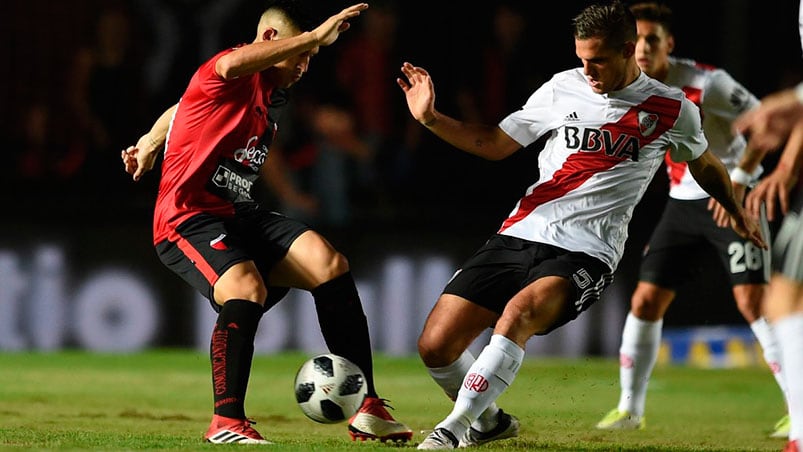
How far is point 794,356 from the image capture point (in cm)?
468

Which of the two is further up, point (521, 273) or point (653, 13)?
point (653, 13)

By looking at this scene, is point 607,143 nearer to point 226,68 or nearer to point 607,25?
point 607,25

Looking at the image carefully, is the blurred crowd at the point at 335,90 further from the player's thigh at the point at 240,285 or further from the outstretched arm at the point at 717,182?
the player's thigh at the point at 240,285

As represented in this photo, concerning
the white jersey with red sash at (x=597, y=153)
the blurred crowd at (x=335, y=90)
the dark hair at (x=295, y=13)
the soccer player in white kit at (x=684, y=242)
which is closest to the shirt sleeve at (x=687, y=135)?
the white jersey with red sash at (x=597, y=153)

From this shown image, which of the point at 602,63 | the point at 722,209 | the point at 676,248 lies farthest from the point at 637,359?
the point at 602,63

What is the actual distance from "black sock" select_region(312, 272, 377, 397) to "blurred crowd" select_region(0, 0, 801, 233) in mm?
6944

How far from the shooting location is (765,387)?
11.4 metres

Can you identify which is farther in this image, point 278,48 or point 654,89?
point 654,89

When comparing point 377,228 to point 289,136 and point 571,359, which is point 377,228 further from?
point 571,359

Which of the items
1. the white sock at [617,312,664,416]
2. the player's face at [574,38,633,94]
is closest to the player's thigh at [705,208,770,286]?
the white sock at [617,312,664,416]

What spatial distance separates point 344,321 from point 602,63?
1.78 metres

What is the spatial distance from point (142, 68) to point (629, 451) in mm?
9461

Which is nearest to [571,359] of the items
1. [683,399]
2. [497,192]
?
[497,192]

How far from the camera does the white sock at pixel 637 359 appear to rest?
26.1 feet
